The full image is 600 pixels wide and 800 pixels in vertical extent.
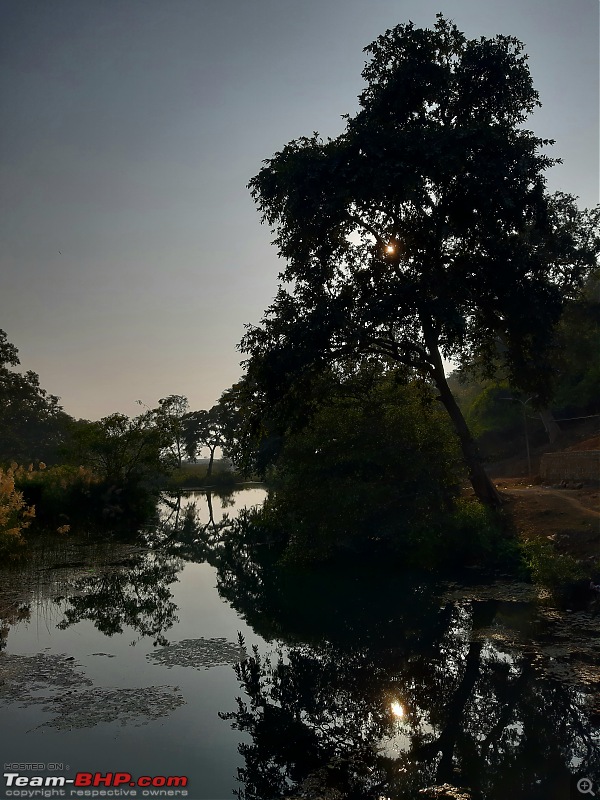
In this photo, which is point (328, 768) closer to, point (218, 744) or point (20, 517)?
point (218, 744)

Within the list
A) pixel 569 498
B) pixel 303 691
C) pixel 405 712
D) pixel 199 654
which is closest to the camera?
pixel 405 712

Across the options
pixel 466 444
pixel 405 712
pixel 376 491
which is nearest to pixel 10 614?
pixel 405 712

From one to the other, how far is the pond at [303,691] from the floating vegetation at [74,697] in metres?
0.04

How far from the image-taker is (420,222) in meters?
20.9

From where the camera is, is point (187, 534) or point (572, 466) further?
point (187, 534)

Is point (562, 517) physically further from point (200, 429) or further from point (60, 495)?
point (200, 429)

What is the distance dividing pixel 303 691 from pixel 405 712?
1.67 meters

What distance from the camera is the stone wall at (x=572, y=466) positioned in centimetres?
2617

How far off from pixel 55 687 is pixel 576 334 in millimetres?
40856

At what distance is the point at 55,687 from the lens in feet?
31.0

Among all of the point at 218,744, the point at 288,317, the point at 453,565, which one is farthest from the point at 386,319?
the point at 218,744

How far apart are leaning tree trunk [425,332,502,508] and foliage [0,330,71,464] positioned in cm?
6300

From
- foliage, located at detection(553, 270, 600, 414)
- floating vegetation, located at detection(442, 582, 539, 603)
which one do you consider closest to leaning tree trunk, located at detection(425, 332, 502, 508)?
floating vegetation, located at detection(442, 582, 539, 603)

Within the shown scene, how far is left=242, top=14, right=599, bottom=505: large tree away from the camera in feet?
59.8
